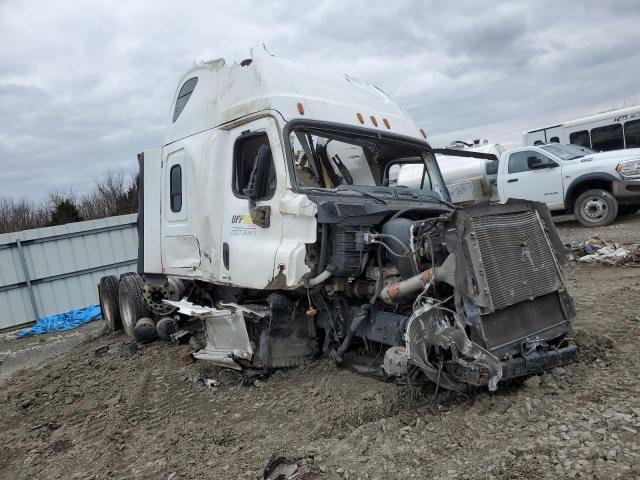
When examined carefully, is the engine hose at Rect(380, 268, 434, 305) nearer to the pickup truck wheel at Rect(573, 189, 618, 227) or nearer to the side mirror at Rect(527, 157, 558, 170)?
the pickup truck wheel at Rect(573, 189, 618, 227)

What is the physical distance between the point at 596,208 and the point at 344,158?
8219 millimetres

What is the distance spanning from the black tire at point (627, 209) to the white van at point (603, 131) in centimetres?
413

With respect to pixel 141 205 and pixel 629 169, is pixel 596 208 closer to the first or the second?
pixel 629 169

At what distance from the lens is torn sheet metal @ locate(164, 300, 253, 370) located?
488 cm

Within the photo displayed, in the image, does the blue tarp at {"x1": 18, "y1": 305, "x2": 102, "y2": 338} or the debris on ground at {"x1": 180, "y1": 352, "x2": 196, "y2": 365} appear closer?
the debris on ground at {"x1": 180, "y1": 352, "x2": 196, "y2": 365}

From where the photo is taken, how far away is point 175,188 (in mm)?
6496

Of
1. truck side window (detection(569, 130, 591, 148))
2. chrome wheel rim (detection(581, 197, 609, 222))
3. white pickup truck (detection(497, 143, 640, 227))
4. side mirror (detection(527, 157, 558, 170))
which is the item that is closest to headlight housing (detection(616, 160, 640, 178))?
white pickup truck (detection(497, 143, 640, 227))

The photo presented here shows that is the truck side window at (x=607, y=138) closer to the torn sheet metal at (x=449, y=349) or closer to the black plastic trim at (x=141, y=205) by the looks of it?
the black plastic trim at (x=141, y=205)

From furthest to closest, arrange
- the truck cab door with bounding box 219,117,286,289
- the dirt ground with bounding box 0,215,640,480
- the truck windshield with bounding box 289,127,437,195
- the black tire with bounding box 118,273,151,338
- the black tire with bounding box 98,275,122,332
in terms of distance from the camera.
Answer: the black tire with bounding box 98,275,122,332 < the black tire with bounding box 118,273,151,338 < the truck windshield with bounding box 289,127,437,195 < the truck cab door with bounding box 219,117,286,289 < the dirt ground with bounding box 0,215,640,480

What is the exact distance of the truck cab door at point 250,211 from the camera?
4656 mm

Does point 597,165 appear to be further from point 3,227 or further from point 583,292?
point 3,227

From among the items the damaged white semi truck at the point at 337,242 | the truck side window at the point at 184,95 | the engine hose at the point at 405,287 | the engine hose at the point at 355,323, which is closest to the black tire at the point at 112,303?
the damaged white semi truck at the point at 337,242

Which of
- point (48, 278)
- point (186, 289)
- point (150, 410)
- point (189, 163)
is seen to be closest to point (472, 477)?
point (150, 410)

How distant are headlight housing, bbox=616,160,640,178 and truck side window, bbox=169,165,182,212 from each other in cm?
891
